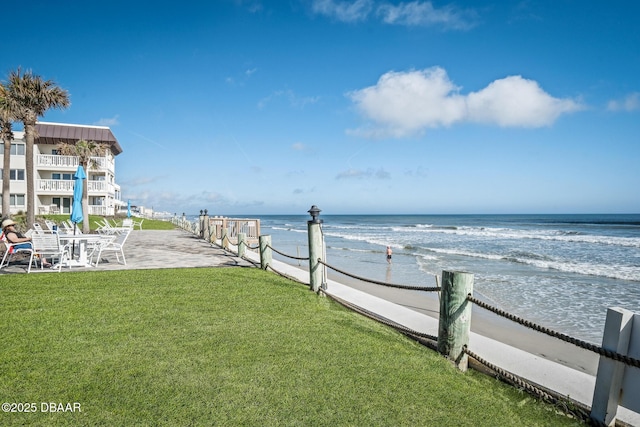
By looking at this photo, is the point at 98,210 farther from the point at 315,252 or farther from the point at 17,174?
the point at 315,252

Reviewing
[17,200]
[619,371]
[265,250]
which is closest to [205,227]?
[265,250]

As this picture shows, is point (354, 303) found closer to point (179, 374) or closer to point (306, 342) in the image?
point (306, 342)

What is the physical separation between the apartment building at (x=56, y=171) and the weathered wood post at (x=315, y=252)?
97.4 ft

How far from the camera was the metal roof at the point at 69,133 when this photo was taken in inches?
1366

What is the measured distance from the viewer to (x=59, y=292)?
22.7 feet

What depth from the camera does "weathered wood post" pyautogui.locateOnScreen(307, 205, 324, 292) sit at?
25.7 ft

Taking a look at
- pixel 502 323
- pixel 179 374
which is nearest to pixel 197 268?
pixel 179 374

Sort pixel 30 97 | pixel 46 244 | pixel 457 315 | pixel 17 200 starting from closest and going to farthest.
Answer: pixel 457 315, pixel 46 244, pixel 30 97, pixel 17 200

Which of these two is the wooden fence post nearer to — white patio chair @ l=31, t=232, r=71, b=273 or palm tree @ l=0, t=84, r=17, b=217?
palm tree @ l=0, t=84, r=17, b=217

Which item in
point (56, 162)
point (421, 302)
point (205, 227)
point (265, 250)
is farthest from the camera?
point (56, 162)

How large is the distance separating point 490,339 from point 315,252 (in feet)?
12.1

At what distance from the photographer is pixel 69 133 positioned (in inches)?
1401

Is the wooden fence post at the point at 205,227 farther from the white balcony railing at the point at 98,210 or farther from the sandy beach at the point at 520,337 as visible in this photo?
the white balcony railing at the point at 98,210

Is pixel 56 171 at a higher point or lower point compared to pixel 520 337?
higher
